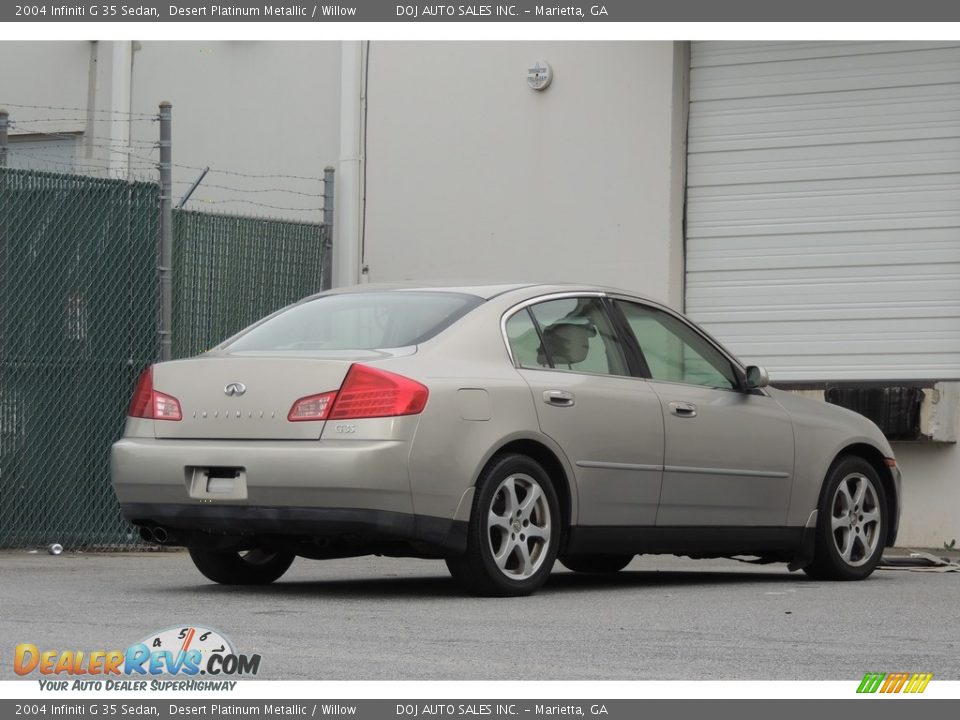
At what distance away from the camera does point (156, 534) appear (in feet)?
28.5

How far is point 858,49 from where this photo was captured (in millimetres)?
14797

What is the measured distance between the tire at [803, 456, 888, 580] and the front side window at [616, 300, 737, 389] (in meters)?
0.93

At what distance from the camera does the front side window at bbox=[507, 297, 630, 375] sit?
8.98 m

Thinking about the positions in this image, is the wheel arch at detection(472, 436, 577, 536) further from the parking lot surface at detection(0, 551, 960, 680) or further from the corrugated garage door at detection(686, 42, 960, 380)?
the corrugated garage door at detection(686, 42, 960, 380)

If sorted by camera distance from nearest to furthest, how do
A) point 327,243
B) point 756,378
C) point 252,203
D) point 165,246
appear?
point 756,378
point 165,246
point 327,243
point 252,203

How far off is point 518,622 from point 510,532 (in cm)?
111

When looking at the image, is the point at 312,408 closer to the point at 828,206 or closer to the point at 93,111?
the point at 828,206

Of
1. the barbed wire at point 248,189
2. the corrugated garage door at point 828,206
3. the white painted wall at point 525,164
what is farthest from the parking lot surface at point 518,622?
the barbed wire at point 248,189

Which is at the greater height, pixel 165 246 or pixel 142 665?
pixel 165 246

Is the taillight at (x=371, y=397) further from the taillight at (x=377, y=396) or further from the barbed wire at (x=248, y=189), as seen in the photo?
the barbed wire at (x=248, y=189)

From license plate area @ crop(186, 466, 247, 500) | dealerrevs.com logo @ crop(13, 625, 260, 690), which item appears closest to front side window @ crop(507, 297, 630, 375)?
license plate area @ crop(186, 466, 247, 500)

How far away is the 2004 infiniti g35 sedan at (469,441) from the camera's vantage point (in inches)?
322

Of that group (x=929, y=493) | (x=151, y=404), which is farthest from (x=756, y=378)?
(x=929, y=493)

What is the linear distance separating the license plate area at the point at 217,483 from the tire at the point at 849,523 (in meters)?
3.55
